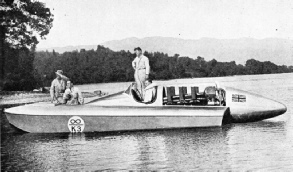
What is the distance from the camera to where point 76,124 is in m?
11.7

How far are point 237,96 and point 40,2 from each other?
2104cm

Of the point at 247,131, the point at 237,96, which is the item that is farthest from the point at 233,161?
the point at 237,96

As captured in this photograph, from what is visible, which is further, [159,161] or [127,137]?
[127,137]

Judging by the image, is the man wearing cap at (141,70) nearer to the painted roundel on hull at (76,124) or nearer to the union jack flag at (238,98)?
the painted roundel on hull at (76,124)

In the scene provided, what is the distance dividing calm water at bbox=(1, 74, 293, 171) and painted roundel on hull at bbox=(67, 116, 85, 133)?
24cm

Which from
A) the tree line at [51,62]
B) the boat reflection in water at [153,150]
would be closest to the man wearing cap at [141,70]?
the boat reflection in water at [153,150]

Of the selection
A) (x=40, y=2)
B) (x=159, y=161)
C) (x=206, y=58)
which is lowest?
(x=159, y=161)

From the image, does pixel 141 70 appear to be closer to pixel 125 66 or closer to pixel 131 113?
pixel 131 113

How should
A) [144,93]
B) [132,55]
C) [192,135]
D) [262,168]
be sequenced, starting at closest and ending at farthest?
[262,168] → [192,135] → [144,93] → [132,55]

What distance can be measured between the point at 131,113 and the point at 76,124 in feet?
5.59

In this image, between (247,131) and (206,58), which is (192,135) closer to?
(247,131)

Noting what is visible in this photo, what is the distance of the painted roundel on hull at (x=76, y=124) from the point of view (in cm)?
1166

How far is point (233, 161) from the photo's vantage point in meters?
7.91

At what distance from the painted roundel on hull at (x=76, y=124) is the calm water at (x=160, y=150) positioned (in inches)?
9.4
